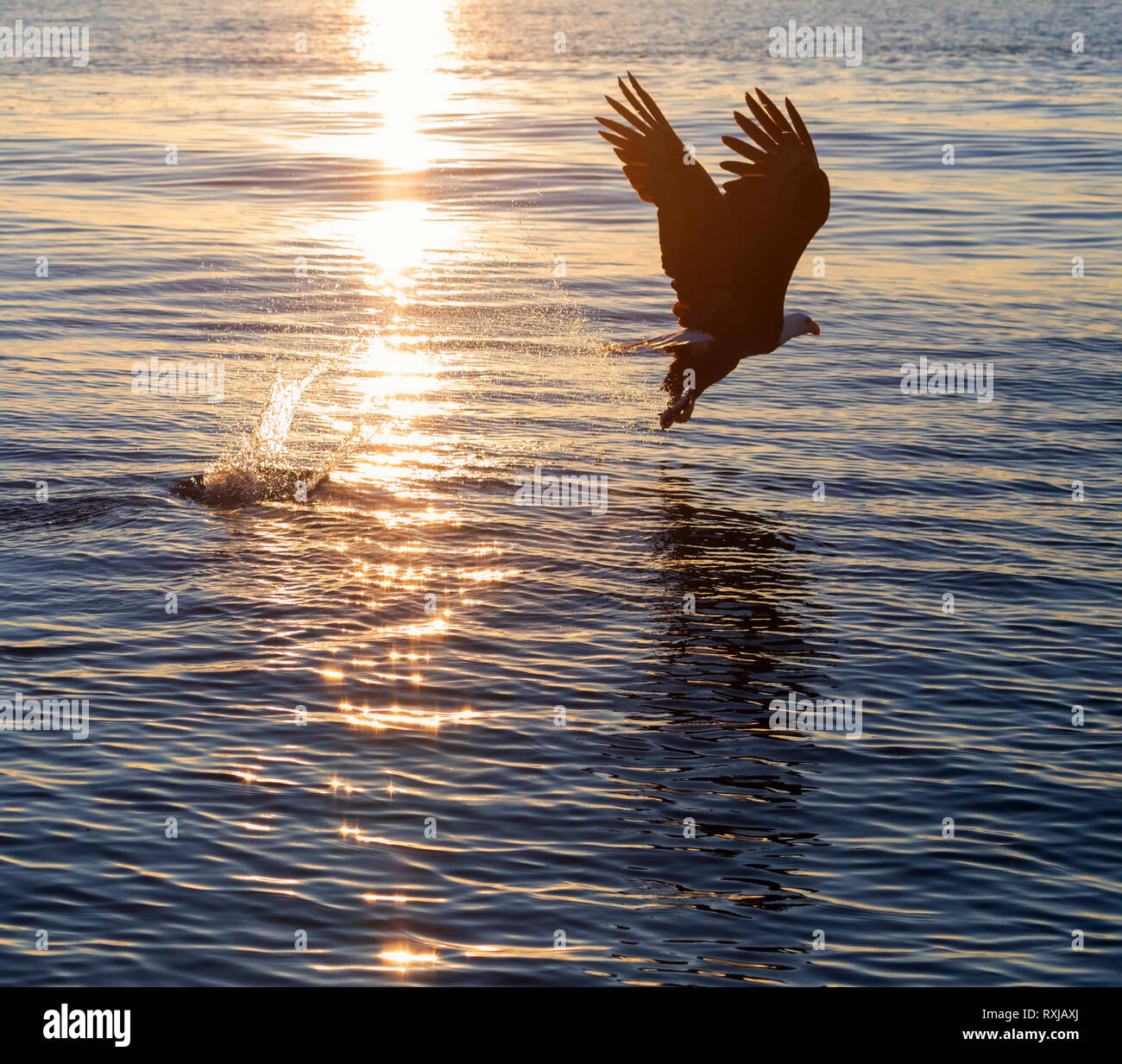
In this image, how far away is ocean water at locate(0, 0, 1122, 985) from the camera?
7469 mm

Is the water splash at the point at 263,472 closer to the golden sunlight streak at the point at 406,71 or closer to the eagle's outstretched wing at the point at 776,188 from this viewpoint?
the eagle's outstretched wing at the point at 776,188

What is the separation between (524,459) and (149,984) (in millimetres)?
8336

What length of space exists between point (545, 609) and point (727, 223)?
129 inches

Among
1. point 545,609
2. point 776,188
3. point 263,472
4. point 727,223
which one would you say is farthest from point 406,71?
point 545,609

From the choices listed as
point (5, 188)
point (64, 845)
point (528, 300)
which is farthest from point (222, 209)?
point (64, 845)

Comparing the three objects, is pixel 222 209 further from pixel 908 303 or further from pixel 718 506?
pixel 718 506

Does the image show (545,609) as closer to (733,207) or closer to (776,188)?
(733,207)

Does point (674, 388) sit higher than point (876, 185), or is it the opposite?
point (876, 185)

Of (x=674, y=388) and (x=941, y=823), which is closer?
(x=941, y=823)

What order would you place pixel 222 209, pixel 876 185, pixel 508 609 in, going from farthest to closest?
1. pixel 876 185
2. pixel 222 209
3. pixel 508 609

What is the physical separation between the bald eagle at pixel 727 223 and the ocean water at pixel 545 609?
1443 millimetres

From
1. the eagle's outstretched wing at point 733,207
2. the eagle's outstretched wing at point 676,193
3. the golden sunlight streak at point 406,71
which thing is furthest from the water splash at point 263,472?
the golden sunlight streak at point 406,71

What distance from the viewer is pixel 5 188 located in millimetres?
27531
